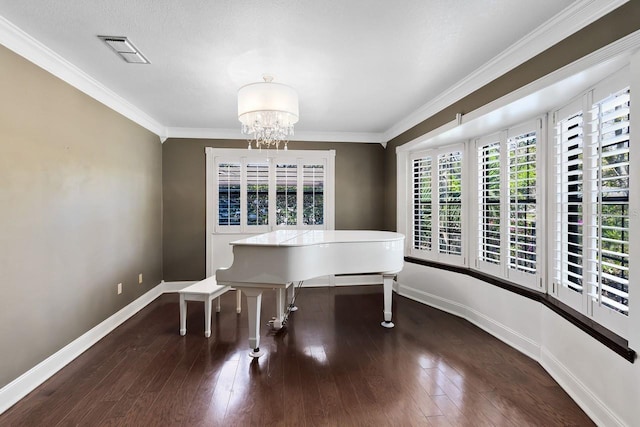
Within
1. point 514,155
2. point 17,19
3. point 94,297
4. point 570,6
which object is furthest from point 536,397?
point 17,19

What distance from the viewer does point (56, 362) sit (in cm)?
245

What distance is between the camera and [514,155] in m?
2.99

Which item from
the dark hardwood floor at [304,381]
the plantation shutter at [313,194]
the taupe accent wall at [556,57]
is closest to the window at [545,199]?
the taupe accent wall at [556,57]

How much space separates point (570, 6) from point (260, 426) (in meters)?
3.02

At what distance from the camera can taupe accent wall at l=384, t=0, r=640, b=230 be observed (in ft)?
5.40

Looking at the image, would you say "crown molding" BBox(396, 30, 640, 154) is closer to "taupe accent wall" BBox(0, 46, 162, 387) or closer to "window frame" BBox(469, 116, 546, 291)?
"window frame" BBox(469, 116, 546, 291)

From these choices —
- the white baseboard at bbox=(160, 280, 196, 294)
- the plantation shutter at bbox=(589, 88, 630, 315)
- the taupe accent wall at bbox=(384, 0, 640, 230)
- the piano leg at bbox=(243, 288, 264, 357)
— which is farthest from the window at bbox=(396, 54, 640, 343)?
the white baseboard at bbox=(160, 280, 196, 294)

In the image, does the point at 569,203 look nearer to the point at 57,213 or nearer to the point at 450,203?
the point at 450,203

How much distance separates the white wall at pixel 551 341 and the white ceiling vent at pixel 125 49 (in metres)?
3.61

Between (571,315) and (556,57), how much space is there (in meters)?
1.72

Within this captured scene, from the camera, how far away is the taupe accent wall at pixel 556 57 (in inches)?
64.8

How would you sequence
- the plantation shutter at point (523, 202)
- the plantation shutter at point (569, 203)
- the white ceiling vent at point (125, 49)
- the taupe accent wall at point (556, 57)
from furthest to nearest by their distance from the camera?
the plantation shutter at point (523, 202) → the plantation shutter at point (569, 203) → the white ceiling vent at point (125, 49) → the taupe accent wall at point (556, 57)

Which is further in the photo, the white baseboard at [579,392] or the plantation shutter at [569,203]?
the plantation shutter at [569,203]

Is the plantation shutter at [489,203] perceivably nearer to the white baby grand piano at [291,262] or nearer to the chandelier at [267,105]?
the white baby grand piano at [291,262]
